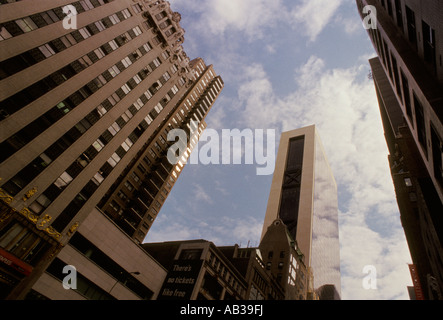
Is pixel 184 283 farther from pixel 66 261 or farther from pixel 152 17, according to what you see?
pixel 152 17

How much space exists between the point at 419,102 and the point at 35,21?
130ft

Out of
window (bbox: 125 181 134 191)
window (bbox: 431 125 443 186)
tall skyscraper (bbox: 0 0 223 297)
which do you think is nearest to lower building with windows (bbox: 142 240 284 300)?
window (bbox: 125 181 134 191)

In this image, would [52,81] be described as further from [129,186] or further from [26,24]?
[129,186]

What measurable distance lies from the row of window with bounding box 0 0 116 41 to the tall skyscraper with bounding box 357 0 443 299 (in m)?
35.9

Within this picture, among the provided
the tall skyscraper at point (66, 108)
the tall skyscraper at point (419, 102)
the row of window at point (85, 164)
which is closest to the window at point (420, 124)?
the tall skyscraper at point (419, 102)

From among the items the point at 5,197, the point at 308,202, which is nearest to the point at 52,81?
the point at 5,197

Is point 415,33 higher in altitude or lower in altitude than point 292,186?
lower

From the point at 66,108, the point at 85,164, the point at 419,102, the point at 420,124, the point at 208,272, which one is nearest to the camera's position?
the point at 419,102

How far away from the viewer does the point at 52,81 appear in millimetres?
31484

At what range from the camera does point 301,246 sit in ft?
382

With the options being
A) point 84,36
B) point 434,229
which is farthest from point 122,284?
point 434,229

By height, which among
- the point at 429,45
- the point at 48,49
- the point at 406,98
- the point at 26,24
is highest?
the point at 406,98

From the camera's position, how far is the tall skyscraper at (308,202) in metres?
123

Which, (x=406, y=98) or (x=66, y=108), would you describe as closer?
(x=406, y=98)
